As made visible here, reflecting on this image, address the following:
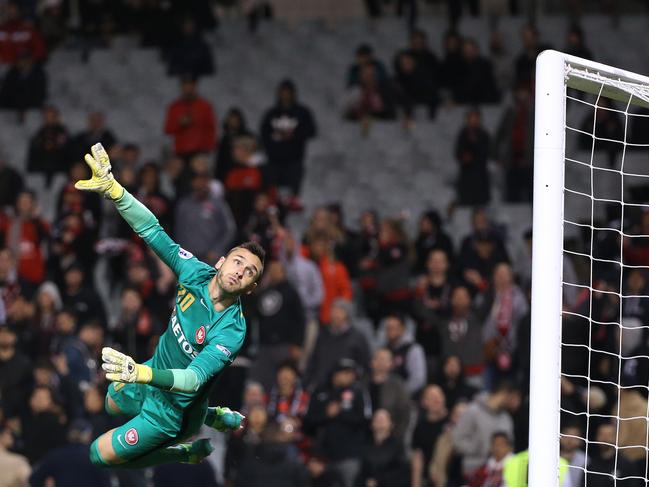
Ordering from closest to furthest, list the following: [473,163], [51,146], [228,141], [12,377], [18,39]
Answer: [12,377], [473,163], [228,141], [51,146], [18,39]

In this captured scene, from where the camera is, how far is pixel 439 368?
15.6 meters

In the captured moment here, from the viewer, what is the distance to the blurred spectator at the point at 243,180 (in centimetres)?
1797

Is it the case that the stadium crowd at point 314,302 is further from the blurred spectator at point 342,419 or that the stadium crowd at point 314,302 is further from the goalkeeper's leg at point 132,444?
the goalkeeper's leg at point 132,444

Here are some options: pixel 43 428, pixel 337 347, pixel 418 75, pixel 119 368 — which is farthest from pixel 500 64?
pixel 119 368

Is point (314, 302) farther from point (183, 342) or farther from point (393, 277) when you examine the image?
point (183, 342)

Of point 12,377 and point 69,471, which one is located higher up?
point 12,377

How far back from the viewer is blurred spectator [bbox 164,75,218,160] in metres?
19.3

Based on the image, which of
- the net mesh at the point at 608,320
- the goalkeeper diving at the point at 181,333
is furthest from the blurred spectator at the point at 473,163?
the goalkeeper diving at the point at 181,333

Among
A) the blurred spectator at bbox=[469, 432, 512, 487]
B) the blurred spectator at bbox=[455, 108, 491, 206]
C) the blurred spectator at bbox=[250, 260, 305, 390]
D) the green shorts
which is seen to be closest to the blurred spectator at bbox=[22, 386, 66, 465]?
the blurred spectator at bbox=[250, 260, 305, 390]

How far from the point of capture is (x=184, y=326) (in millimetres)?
8758

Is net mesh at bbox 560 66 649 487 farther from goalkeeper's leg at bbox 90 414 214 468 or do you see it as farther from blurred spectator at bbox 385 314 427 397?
goalkeeper's leg at bbox 90 414 214 468

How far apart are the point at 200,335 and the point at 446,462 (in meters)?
6.55

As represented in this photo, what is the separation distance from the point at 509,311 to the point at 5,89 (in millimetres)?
8992

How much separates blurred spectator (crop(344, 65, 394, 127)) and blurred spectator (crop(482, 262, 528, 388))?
4.53 m
